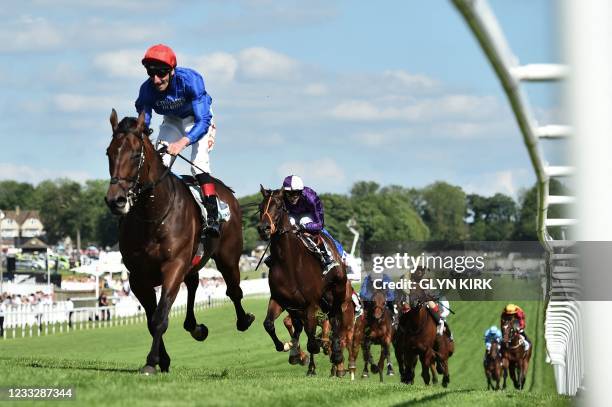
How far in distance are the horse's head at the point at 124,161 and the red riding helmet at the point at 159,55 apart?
3.27 feet

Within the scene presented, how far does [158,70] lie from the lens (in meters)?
8.80

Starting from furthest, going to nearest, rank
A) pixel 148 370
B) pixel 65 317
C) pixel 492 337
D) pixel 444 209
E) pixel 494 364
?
pixel 444 209 → pixel 65 317 → pixel 492 337 → pixel 494 364 → pixel 148 370

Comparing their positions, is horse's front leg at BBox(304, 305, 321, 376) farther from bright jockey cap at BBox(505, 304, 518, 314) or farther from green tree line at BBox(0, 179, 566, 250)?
green tree line at BBox(0, 179, 566, 250)

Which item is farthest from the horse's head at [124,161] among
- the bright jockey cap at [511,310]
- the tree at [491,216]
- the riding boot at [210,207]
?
the tree at [491,216]

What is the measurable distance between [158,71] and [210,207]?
1.17 m

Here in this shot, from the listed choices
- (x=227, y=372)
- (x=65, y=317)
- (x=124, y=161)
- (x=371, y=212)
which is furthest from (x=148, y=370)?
(x=371, y=212)

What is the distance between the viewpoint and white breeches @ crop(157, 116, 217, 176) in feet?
30.8

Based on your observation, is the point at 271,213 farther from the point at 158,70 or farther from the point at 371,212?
the point at 371,212

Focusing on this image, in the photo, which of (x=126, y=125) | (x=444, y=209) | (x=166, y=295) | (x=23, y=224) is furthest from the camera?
(x=444, y=209)

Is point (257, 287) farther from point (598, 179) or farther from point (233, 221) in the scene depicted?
point (598, 179)

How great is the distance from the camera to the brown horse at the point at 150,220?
7.62 metres

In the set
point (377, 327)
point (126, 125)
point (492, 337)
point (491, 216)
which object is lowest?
point (492, 337)

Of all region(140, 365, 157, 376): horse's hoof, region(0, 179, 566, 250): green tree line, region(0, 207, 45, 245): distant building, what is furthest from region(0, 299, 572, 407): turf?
region(0, 207, 45, 245): distant building

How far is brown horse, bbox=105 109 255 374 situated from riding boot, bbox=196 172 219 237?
0.63 ft
